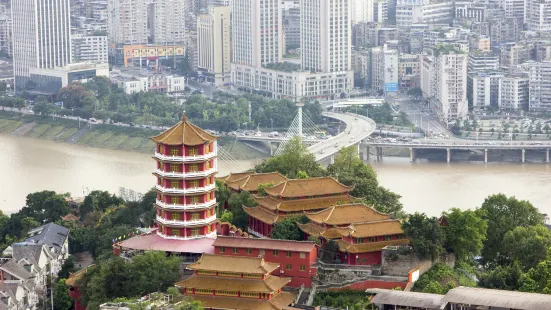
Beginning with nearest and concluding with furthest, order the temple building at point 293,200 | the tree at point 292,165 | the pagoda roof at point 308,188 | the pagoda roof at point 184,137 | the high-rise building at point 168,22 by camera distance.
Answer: the pagoda roof at point 184,137 → the temple building at point 293,200 → the pagoda roof at point 308,188 → the tree at point 292,165 → the high-rise building at point 168,22

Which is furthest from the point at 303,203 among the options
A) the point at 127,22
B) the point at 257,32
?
the point at 127,22

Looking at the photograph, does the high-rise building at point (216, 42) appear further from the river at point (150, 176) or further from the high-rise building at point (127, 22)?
the river at point (150, 176)

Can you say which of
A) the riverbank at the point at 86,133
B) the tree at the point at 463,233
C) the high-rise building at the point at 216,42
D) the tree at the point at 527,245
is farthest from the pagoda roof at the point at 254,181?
the high-rise building at the point at 216,42

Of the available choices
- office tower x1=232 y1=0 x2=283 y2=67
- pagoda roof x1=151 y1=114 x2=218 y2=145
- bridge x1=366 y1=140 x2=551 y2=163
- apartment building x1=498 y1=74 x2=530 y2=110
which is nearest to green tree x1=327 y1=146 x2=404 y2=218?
pagoda roof x1=151 y1=114 x2=218 y2=145

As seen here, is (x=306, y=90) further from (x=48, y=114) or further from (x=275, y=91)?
(x=48, y=114)

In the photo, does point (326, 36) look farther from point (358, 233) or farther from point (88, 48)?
point (358, 233)
